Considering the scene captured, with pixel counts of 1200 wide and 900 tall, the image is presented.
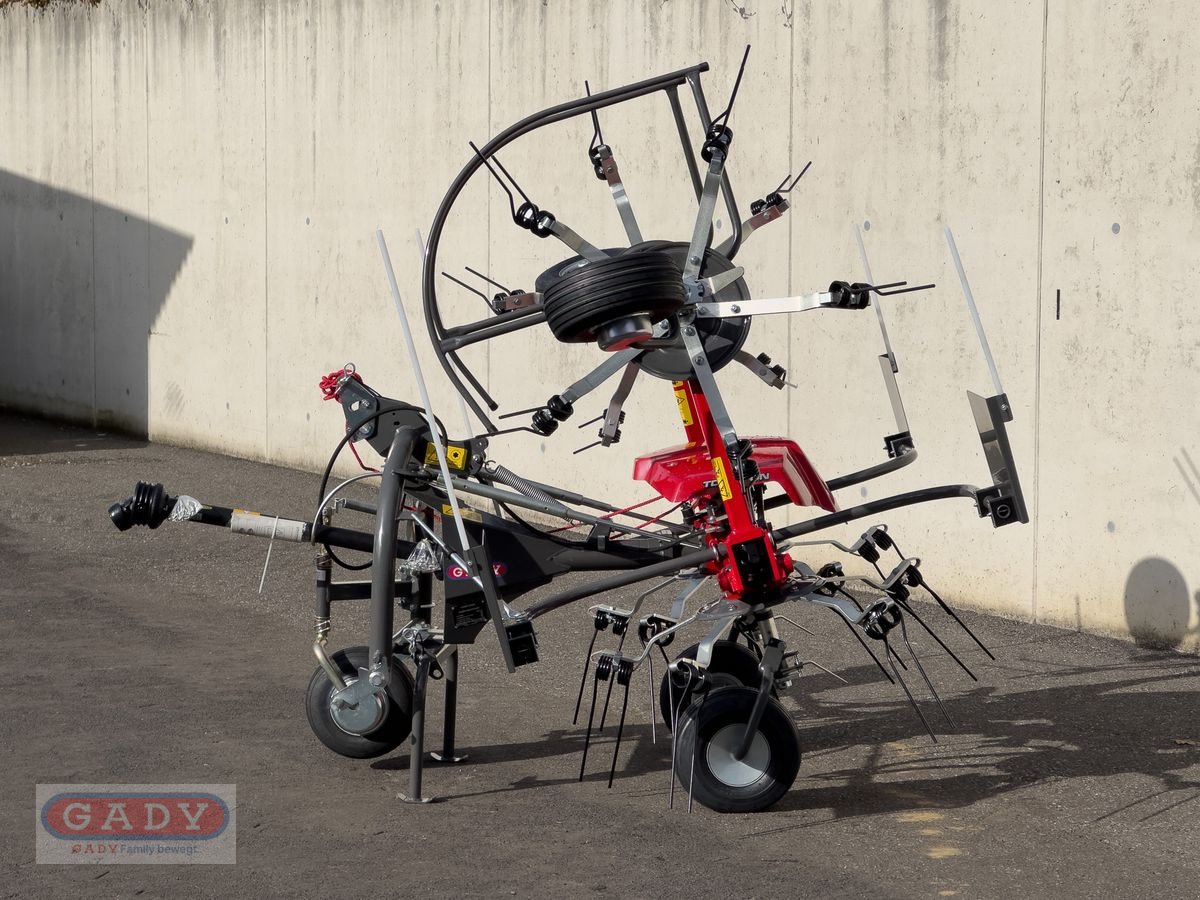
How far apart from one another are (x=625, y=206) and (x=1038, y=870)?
2447 millimetres

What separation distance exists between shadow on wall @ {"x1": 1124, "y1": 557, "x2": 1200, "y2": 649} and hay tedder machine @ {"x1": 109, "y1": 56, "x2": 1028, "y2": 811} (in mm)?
2300

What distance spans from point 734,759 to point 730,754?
0.02 metres

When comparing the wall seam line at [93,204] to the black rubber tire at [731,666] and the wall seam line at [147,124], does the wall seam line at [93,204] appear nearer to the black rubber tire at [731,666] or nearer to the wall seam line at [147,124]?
the wall seam line at [147,124]

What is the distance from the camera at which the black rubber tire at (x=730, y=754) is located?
16.7 ft

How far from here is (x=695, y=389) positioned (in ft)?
17.8

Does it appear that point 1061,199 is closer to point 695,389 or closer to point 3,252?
point 695,389

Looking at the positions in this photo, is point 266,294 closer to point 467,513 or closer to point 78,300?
point 78,300

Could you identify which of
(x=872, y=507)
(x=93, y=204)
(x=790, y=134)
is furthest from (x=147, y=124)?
(x=872, y=507)

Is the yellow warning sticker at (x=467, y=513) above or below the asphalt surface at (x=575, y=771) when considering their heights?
above

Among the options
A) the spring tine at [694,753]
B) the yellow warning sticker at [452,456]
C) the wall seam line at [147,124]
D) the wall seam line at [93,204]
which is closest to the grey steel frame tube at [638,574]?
the spring tine at [694,753]

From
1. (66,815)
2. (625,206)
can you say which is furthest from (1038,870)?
(66,815)
